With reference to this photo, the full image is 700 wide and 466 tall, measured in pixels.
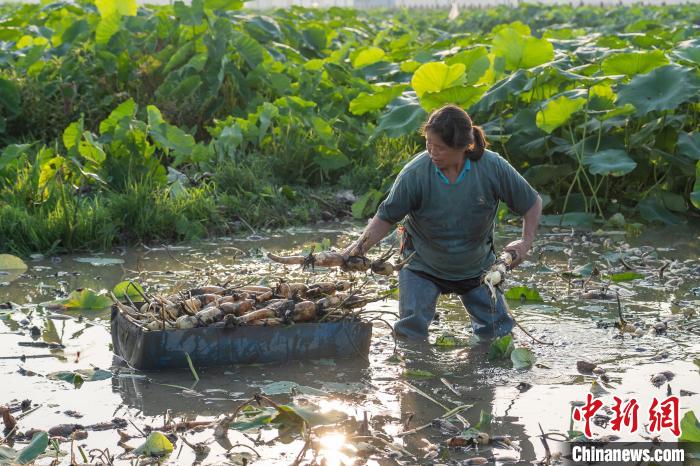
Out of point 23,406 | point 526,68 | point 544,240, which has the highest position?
point 526,68

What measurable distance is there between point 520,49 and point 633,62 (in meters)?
0.86

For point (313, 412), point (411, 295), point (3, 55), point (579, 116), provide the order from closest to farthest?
point (313, 412)
point (411, 295)
point (579, 116)
point (3, 55)

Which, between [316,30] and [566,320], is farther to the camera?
[316,30]

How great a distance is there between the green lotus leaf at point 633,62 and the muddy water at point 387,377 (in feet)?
6.22

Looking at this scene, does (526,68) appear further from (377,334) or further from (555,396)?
(555,396)

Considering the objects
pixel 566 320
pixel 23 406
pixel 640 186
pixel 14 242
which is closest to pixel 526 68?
pixel 640 186

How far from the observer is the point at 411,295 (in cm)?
496

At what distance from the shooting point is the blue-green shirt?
475cm

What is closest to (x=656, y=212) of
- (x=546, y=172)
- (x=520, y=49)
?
(x=546, y=172)

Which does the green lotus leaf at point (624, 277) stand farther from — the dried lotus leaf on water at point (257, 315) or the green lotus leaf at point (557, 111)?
the dried lotus leaf on water at point (257, 315)

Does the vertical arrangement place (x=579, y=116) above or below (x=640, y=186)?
above

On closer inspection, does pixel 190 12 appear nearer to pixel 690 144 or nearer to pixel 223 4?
pixel 223 4

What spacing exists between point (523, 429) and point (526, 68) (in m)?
4.71

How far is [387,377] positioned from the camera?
174 inches
